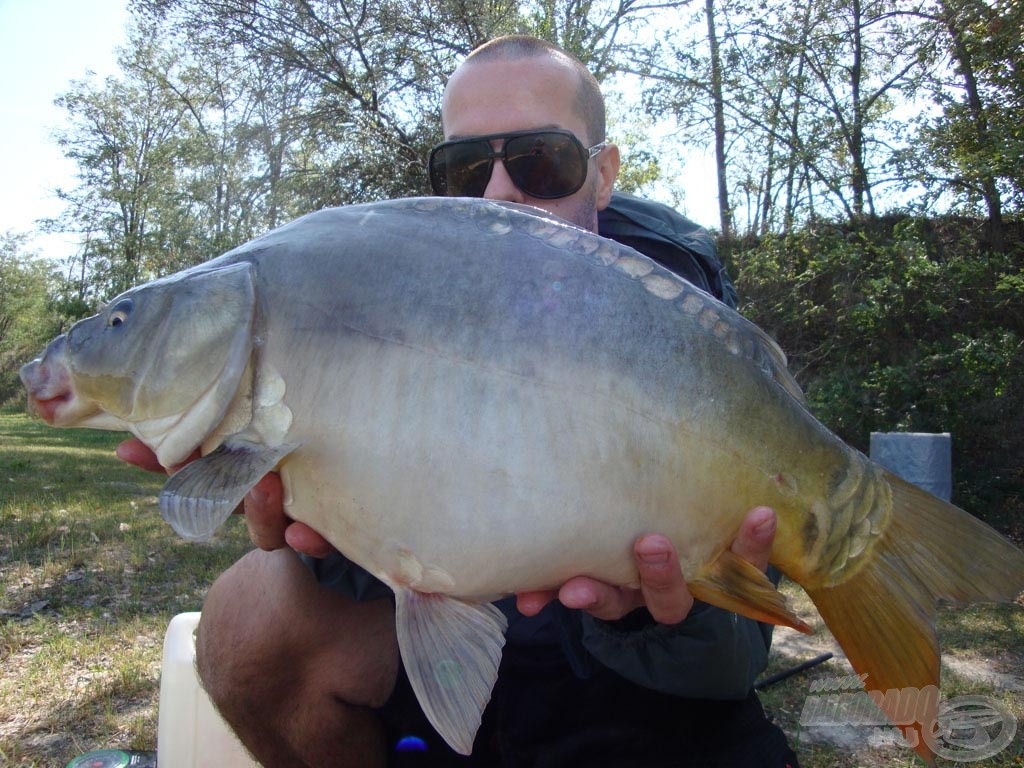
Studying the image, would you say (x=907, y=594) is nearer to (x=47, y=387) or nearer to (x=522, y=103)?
(x=47, y=387)

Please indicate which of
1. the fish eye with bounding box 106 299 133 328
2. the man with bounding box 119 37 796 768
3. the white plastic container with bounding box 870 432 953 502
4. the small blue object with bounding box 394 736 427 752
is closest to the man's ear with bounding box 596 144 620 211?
the man with bounding box 119 37 796 768

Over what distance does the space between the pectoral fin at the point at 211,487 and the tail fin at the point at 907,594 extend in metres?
0.81

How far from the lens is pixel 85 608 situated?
3.17m

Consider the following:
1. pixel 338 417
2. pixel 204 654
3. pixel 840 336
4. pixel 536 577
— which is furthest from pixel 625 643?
pixel 840 336

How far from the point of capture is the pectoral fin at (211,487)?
39.1 inches

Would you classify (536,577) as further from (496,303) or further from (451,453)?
(496,303)

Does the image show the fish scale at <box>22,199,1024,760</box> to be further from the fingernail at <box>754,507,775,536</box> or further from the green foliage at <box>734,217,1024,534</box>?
the green foliage at <box>734,217,1024,534</box>

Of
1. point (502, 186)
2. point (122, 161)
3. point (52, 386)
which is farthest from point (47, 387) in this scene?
point (122, 161)

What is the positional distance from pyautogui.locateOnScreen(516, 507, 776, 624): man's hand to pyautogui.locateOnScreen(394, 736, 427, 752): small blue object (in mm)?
778

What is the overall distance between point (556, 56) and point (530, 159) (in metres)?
0.43

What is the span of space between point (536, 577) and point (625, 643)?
1.42ft

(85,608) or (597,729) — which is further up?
(597,729)

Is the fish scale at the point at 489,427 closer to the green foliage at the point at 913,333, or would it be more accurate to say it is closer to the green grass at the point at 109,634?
the green grass at the point at 109,634

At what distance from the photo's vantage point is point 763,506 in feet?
3.58
